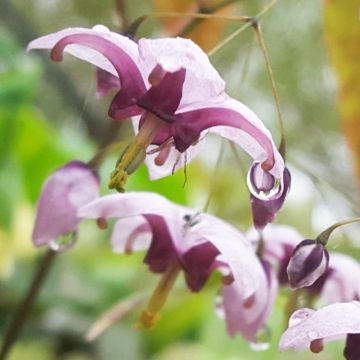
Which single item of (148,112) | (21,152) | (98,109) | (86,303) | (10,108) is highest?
(148,112)

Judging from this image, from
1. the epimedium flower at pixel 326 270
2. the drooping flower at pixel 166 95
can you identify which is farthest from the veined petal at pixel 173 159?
the epimedium flower at pixel 326 270

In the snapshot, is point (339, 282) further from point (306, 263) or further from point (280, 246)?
point (306, 263)

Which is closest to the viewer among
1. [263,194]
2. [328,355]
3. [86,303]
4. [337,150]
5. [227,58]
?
[263,194]

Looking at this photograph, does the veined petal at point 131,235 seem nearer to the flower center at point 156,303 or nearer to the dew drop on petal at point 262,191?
the flower center at point 156,303

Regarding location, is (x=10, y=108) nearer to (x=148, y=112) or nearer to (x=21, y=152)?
(x=21, y=152)

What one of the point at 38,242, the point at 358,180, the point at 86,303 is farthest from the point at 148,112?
the point at 86,303

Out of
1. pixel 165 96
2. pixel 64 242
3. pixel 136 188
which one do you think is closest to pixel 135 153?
pixel 165 96
